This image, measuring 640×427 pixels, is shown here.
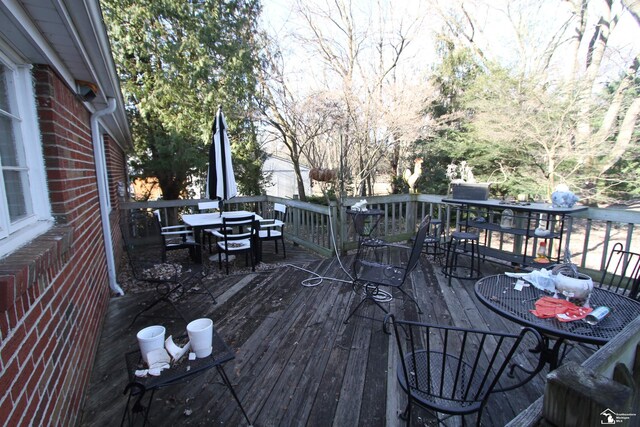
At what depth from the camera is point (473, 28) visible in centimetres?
971

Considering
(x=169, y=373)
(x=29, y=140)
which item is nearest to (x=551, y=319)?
(x=169, y=373)

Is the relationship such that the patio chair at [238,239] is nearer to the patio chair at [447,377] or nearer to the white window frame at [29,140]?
the white window frame at [29,140]

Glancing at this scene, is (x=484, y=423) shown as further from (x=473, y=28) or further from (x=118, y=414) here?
(x=473, y=28)

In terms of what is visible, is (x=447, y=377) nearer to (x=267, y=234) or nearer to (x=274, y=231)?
(x=267, y=234)

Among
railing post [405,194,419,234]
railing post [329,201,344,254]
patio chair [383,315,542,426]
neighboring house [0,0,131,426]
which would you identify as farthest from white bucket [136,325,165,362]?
railing post [405,194,419,234]

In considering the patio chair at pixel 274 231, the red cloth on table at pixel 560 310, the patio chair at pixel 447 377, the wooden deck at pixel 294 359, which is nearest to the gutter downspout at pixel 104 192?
the wooden deck at pixel 294 359

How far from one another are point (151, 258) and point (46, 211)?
3553 mm

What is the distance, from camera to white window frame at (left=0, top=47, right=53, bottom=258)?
5.53ft

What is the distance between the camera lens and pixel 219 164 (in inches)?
177

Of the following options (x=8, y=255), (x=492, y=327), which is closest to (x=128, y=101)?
(x=8, y=255)

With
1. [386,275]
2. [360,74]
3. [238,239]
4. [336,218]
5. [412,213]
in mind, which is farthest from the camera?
[360,74]

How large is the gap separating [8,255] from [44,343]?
420 mm

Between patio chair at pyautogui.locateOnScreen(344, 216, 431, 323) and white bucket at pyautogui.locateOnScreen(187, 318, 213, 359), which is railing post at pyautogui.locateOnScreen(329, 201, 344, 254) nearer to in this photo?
patio chair at pyautogui.locateOnScreen(344, 216, 431, 323)

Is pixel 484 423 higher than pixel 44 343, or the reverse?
pixel 44 343
